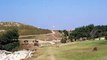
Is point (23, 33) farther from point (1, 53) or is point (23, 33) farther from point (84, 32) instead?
point (1, 53)

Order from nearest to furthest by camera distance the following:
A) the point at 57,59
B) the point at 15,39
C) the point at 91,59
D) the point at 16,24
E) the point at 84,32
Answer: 1. the point at 91,59
2. the point at 57,59
3. the point at 15,39
4. the point at 84,32
5. the point at 16,24

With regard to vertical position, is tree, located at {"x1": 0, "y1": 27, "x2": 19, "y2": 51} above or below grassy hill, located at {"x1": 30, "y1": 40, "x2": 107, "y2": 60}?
above

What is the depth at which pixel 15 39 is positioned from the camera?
113938 millimetres

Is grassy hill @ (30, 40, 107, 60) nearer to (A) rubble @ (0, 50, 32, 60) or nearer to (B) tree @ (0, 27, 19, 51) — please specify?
(A) rubble @ (0, 50, 32, 60)

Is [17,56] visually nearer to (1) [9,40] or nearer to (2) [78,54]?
(2) [78,54]

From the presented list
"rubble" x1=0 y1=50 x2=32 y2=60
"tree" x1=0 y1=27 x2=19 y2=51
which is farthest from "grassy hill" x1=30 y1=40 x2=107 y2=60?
"tree" x1=0 y1=27 x2=19 y2=51

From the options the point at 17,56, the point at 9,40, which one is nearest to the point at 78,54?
the point at 17,56

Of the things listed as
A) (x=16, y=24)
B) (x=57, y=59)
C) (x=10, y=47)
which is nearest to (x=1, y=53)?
(x=10, y=47)

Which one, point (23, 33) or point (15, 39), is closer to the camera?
point (15, 39)

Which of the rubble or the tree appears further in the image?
the tree

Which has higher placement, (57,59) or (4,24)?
(4,24)

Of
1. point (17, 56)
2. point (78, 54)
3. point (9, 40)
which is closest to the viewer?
point (78, 54)

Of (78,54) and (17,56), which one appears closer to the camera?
(78,54)

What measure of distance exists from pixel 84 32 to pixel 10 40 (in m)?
Result: 39.0
